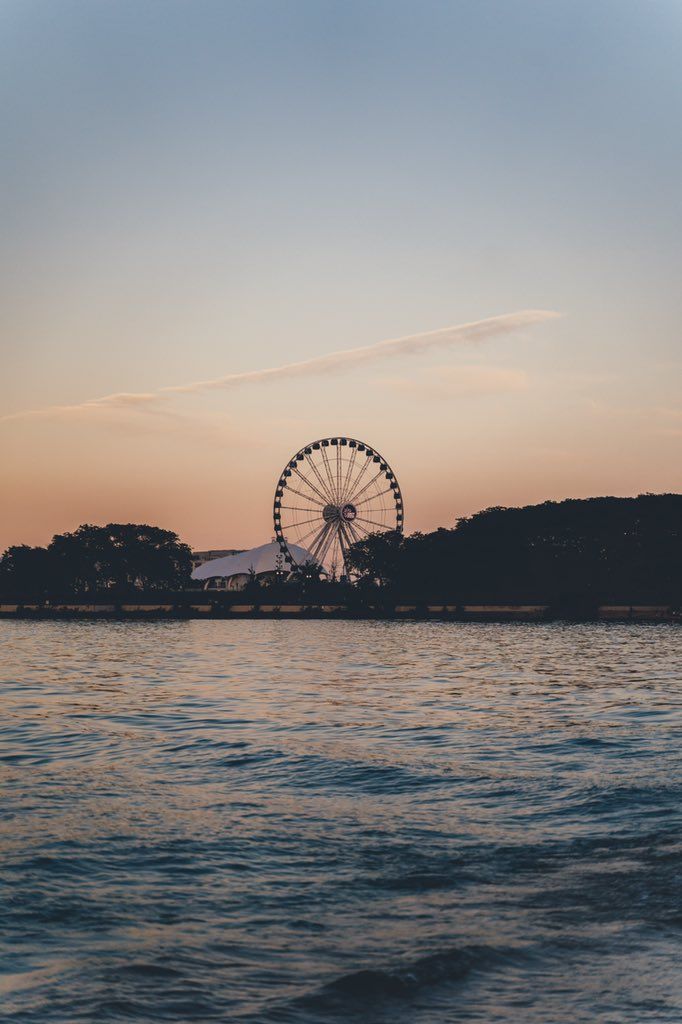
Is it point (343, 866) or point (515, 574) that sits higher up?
point (515, 574)

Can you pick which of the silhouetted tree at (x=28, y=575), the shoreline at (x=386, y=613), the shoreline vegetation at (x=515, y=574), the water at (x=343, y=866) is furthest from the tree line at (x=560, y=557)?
the water at (x=343, y=866)

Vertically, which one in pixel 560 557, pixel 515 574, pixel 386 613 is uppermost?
pixel 560 557

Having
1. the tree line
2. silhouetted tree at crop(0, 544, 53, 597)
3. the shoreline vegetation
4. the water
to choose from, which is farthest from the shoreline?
the water

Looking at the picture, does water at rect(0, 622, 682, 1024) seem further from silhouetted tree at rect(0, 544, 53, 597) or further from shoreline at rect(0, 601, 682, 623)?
silhouetted tree at rect(0, 544, 53, 597)

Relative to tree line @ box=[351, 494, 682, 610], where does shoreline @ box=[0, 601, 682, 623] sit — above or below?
below

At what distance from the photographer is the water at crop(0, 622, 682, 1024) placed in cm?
858

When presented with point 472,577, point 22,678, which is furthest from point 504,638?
point 472,577

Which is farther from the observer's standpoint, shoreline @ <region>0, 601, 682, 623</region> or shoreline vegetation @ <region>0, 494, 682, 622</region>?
shoreline vegetation @ <region>0, 494, 682, 622</region>

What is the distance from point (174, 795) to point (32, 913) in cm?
622

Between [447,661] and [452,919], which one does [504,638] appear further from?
[452,919]

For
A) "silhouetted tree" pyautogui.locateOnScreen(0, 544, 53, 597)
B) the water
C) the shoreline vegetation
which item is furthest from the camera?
"silhouetted tree" pyautogui.locateOnScreen(0, 544, 53, 597)

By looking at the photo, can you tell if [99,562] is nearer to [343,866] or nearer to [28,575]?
[28,575]

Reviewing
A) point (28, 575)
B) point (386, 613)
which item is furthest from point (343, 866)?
point (28, 575)

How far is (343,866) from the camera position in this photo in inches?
487
